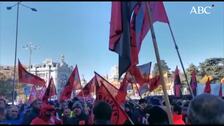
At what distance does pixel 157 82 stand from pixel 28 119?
474 inches

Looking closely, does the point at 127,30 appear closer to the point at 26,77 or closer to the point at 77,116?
the point at 77,116

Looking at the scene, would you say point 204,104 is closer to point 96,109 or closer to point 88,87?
point 96,109

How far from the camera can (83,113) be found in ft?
30.6

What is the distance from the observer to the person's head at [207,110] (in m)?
3.21

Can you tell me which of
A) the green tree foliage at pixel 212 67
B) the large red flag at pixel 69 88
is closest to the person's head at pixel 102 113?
the large red flag at pixel 69 88

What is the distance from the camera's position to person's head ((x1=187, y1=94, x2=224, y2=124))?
3211 mm

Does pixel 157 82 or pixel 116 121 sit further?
pixel 157 82

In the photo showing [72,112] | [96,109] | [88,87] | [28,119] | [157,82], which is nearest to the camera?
[96,109]

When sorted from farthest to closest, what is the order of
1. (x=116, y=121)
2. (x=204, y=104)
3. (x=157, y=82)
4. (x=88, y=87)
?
(x=157, y=82) < (x=88, y=87) < (x=116, y=121) < (x=204, y=104)

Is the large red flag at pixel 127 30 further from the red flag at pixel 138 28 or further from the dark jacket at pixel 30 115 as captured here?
the dark jacket at pixel 30 115

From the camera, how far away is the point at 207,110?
3.24 m

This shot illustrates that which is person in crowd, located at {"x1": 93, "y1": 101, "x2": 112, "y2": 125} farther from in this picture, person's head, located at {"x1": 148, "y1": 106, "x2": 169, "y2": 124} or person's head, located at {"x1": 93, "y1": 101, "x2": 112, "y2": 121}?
person's head, located at {"x1": 148, "y1": 106, "x2": 169, "y2": 124}

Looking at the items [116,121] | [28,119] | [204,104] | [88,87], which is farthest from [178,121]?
Answer: [88,87]

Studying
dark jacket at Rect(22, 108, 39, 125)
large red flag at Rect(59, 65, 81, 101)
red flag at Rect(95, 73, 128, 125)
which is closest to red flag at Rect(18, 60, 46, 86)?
large red flag at Rect(59, 65, 81, 101)
